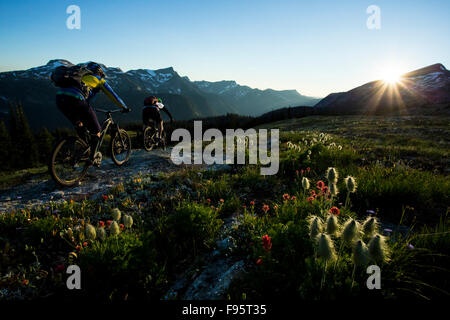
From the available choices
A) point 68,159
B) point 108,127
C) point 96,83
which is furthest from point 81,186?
point 96,83

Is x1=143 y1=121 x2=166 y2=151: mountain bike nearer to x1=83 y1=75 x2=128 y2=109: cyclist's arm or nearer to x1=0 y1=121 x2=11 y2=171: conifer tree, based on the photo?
x1=83 y1=75 x2=128 y2=109: cyclist's arm

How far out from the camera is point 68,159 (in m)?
6.12

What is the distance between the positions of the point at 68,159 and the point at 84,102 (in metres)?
1.70

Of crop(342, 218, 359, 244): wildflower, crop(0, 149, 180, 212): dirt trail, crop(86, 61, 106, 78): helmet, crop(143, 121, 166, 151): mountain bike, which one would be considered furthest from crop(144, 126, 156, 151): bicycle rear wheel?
crop(342, 218, 359, 244): wildflower

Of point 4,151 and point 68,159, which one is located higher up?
point 68,159

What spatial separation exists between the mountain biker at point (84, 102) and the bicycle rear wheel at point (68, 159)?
0.98 ft

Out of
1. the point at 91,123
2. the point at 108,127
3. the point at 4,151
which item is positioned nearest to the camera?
the point at 91,123

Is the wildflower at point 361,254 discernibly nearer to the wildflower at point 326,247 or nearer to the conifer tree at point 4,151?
the wildflower at point 326,247

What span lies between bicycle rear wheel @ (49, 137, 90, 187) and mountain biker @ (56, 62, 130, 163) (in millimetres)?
298

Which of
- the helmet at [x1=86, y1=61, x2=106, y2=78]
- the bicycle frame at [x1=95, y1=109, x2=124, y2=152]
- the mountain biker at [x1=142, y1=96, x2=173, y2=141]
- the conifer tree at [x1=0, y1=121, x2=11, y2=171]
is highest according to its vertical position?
the helmet at [x1=86, y1=61, x2=106, y2=78]

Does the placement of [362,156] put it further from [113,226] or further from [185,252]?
[113,226]

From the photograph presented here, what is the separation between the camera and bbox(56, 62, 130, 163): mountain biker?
5.78m

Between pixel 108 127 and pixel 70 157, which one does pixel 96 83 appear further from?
pixel 70 157
